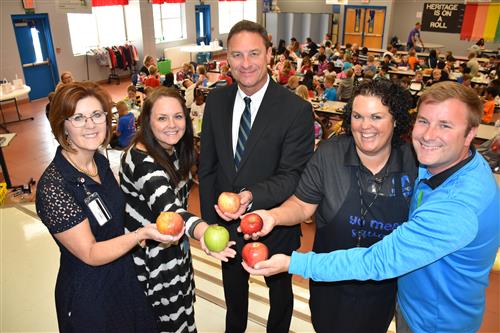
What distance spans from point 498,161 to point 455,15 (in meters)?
11.8

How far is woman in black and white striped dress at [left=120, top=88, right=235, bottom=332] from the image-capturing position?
6.86 ft

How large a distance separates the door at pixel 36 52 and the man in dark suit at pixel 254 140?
37.3 ft

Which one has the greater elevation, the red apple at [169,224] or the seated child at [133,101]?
the red apple at [169,224]

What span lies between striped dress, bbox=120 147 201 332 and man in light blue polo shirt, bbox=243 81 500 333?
0.67 metres

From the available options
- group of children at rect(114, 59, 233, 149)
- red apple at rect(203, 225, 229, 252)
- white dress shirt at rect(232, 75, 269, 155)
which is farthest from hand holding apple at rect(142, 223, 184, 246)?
group of children at rect(114, 59, 233, 149)

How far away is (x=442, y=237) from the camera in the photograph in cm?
150

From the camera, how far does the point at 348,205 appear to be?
6.26 feet

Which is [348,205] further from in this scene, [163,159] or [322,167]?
[163,159]

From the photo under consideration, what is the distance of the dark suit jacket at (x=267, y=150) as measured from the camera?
7.43ft

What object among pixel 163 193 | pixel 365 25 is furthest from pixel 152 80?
pixel 365 25

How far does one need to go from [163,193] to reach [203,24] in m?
17.6

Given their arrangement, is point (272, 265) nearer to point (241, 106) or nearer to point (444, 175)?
point (444, 175)

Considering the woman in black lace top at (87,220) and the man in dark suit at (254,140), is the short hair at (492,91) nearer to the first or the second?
the man in dark suit at (254,140)

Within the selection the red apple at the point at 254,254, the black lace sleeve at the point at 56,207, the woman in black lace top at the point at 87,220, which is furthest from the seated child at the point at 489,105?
the black lace sleeve at the point at 56,207
